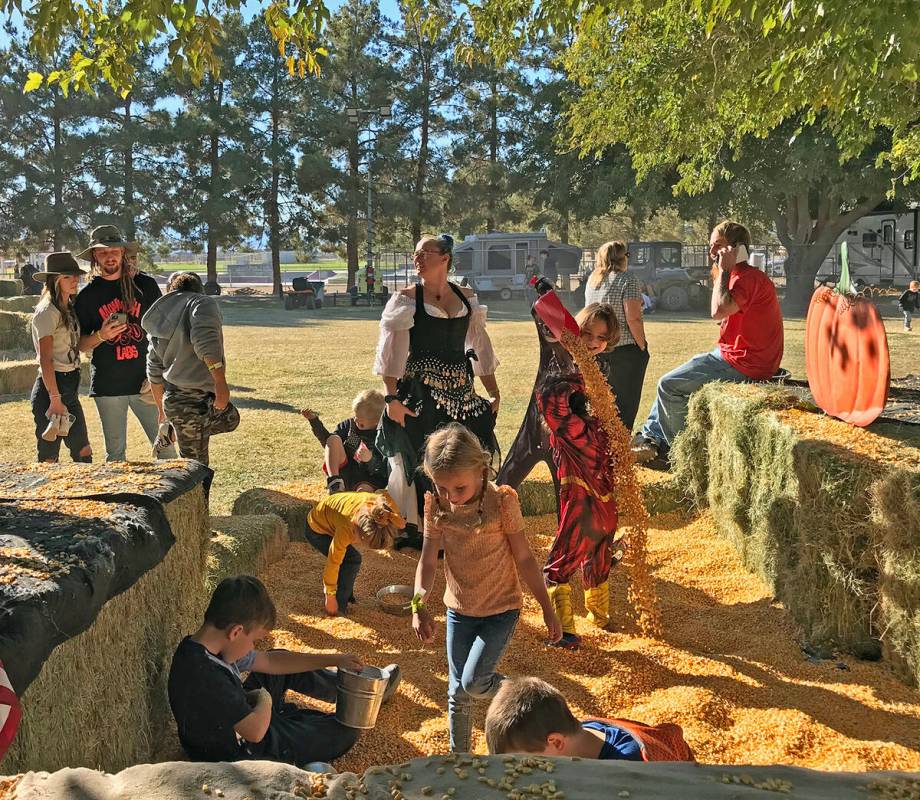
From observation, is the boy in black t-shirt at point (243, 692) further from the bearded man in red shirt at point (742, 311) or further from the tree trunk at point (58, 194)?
the tree trunk at point (58, 194)

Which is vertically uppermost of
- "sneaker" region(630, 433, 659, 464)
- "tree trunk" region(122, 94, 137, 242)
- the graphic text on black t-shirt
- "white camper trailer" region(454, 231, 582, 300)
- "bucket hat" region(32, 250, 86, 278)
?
"tree trunk" region(122, 94, 137, 242)

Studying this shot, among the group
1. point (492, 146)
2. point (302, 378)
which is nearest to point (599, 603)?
→ point (302, 378)

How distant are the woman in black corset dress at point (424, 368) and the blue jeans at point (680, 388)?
228 cm

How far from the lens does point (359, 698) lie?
3.46 metres

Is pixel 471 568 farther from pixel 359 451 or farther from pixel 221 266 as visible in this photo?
pixel 221 266

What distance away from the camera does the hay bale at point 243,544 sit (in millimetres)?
4737

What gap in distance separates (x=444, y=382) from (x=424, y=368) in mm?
127

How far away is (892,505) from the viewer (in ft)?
12.7

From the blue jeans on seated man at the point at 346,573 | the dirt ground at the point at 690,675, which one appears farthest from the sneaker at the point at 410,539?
the blue jeans on seated man at the point at 346,573

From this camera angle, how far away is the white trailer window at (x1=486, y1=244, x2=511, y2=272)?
38.7 metres

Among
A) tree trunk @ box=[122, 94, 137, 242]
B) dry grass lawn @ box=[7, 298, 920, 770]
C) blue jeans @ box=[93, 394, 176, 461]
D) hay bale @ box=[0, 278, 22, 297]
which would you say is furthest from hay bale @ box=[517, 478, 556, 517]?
tree trunk @ box=[122, 94, 137, 242]

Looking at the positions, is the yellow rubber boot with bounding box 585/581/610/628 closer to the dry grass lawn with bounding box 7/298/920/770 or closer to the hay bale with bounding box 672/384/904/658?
the dry grass lawn with bounding box 7/298/920/770

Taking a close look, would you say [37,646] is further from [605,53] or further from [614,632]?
[605,53]

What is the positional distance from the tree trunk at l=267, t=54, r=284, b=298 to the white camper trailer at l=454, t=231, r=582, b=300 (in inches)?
357
